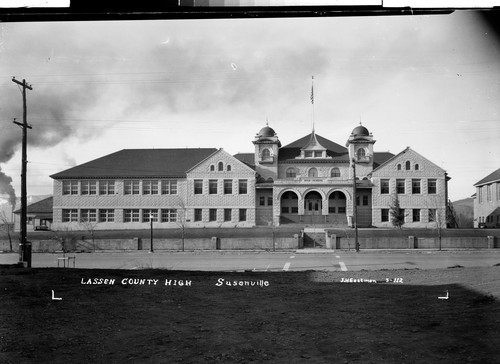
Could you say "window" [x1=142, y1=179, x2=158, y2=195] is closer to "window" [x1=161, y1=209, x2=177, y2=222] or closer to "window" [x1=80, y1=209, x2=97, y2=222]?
"window" [x1=161, y1=209, x2=177, y2=222]

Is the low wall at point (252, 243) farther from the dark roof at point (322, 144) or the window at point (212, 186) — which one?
the dark roof at point (322, 144)

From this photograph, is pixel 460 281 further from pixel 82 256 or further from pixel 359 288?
pixel 82 256

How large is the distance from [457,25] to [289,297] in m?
3.98

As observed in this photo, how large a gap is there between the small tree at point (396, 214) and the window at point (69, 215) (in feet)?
32.2

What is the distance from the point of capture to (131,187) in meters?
7.80

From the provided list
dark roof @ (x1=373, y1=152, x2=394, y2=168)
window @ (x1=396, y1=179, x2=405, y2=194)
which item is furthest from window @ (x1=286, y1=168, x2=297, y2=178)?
dark roof @ (x1=373, y1=152, x2=394, y2=168)

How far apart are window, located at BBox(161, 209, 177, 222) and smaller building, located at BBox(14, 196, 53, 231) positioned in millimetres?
2143

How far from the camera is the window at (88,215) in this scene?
7031mm

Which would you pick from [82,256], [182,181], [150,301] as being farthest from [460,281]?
[82,256]

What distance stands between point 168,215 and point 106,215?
1.42 m

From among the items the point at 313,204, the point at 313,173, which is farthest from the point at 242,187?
the point at 313,204

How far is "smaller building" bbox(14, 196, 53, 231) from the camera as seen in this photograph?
612 centimetres

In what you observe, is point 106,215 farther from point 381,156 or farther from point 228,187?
point 381,156

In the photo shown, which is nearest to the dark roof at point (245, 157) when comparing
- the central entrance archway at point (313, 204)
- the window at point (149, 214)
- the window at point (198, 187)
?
the window at point (198, 187)
